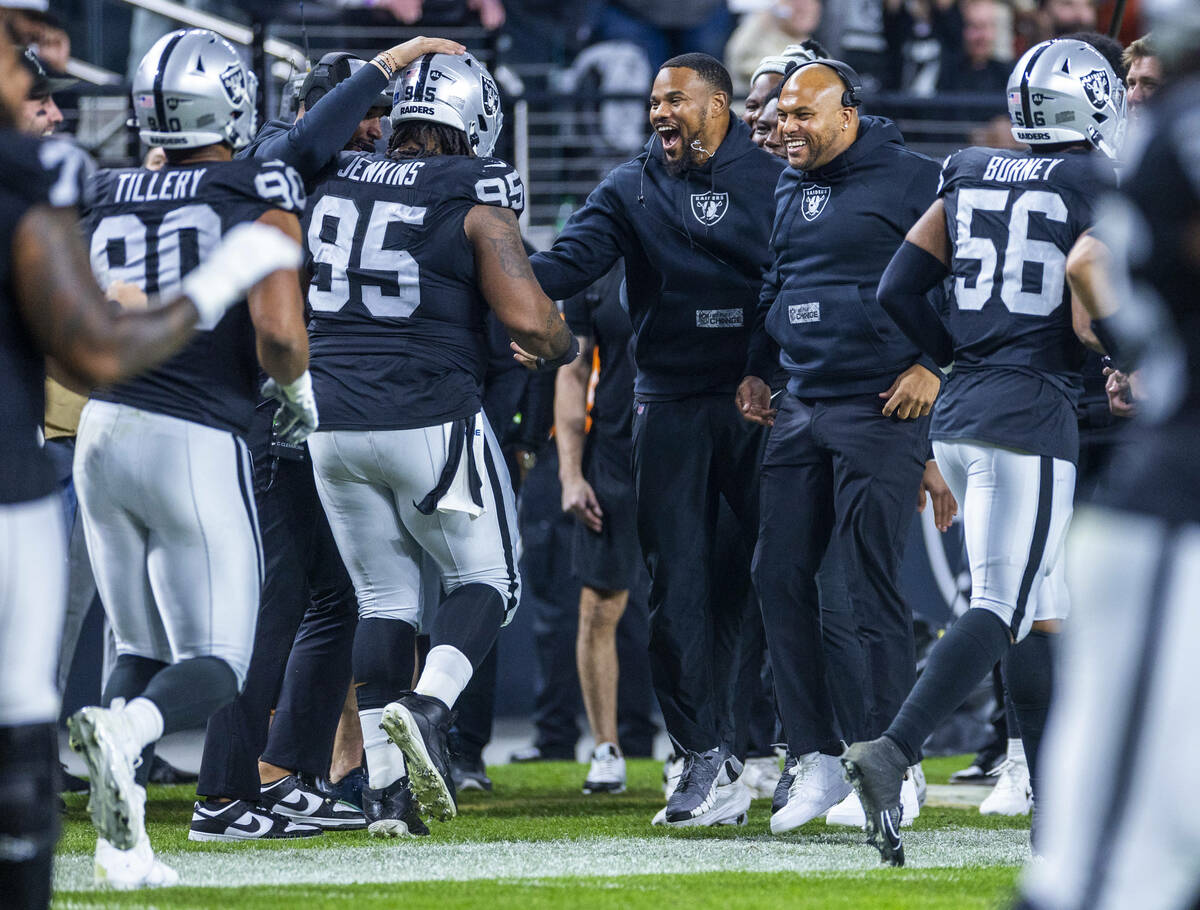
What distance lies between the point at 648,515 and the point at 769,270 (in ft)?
2.91

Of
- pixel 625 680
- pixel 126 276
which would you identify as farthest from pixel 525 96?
pixel 126 276

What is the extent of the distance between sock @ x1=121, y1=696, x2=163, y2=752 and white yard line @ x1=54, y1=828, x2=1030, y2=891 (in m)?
0.52

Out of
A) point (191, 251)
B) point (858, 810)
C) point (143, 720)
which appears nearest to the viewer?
point (143, 720)

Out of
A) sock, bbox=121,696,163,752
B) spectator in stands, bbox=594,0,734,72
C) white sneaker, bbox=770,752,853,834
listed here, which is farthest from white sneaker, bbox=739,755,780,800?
spectator in stands, bbox=594,0,734,72

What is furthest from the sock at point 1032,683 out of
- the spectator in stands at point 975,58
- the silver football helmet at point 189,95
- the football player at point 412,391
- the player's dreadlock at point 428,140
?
the spectator in stands at point 975,58

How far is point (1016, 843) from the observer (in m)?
4.84

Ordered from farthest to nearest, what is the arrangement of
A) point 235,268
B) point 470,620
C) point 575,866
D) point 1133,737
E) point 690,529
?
point 690,529, point 470,620, point 575,866, point 235,268, point 1133,737

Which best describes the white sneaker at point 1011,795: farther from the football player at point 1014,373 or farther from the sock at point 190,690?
the sock at point 190,690

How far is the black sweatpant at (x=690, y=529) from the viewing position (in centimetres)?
536

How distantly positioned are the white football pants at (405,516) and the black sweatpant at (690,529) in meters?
0.70

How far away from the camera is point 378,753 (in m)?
4.77

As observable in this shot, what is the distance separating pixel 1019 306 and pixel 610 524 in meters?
2.76

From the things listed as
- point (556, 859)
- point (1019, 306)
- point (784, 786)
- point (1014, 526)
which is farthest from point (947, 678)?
point (784, 786)

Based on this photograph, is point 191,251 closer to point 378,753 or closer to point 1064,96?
point 378,753
